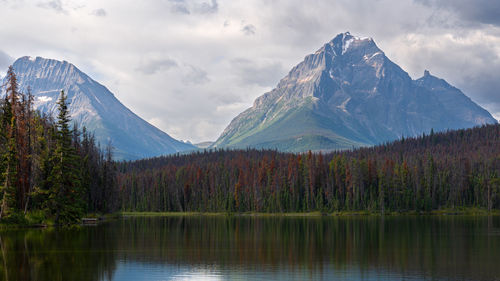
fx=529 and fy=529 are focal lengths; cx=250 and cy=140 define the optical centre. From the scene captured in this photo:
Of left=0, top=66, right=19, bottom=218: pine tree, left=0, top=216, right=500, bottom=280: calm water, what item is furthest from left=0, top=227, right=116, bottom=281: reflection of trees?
left=0, top=66, right=19, bottom=218: pine tree

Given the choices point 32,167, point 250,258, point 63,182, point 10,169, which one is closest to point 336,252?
point 250,258

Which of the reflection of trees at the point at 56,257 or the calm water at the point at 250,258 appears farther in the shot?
the calm water at the point at 250,258

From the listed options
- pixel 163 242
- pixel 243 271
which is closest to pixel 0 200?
pixel 163 242

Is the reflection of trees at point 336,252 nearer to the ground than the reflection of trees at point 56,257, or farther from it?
nearer to the ground

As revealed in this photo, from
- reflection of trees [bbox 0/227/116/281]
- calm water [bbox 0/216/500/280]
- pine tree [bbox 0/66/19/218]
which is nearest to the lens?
reflection of trees [bbox 0/227/116/281]

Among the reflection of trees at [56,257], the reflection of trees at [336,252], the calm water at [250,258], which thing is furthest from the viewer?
the reflection of trees at [336,252]

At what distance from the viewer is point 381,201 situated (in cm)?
19312

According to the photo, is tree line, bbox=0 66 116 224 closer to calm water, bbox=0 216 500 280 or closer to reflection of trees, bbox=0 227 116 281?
calm water, bbox=0 216 500 280

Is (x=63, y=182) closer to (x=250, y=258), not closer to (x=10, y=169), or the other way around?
(x=10, y=169)

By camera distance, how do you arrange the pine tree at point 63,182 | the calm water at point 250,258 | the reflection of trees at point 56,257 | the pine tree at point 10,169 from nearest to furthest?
the reflection of trees at point 56,257 → the calm water at point 250,258 → the pine tree at point 10,169 → the pine tree at point 63,182

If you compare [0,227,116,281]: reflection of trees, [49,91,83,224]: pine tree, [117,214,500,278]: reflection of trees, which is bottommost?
[117,214,500,278]: reflection of trees

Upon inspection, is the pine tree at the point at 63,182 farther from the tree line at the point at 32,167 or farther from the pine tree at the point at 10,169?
the pine tree at the point at 10,169

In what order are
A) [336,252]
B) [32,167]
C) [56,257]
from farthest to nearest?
[32,167] < [336,252] < [56,257]

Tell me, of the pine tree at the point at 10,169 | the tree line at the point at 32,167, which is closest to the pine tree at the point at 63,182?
the tree line at the point at 32,167
